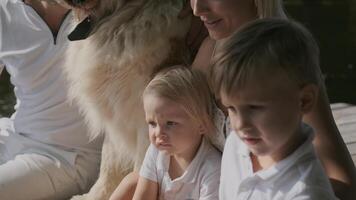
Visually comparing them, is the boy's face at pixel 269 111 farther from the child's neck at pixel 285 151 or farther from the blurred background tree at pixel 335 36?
the blurred background tree at pixel 335 36

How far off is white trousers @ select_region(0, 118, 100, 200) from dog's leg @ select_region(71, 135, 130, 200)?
231 mm

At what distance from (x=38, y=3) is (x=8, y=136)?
0.48 meters

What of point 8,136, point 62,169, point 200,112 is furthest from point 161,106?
point 8,136

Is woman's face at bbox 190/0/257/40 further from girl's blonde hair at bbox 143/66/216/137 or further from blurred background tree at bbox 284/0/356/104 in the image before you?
blurred background tree at bbox 284/0/356/104

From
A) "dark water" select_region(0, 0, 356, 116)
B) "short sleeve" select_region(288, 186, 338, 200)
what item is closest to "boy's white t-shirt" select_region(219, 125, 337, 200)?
"short sleeve" select_region(288, 186, 338, 200)

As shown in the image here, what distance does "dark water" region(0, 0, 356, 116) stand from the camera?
5969 millimetres

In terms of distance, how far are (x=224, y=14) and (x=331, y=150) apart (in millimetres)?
416

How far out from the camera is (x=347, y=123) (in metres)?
3.60

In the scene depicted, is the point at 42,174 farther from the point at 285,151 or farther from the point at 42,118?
the point at 285,151

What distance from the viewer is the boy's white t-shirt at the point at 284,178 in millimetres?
1465

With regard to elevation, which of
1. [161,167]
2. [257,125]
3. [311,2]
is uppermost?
[257,125]

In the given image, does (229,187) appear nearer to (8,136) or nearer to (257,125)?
(257,125)

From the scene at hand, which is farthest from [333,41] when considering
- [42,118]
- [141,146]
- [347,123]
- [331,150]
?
[331,150]

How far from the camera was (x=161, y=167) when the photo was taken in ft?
6.56
